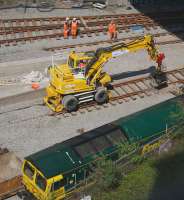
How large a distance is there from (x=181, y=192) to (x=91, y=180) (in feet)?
9.84

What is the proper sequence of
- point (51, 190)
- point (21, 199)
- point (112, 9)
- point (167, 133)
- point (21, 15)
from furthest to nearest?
point (112, 9)
point (21, 15)
point (167, 133)
point (21, 199)
point (51, 190)

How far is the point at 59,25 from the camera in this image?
30.0 meters

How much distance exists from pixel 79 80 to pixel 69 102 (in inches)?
42.8

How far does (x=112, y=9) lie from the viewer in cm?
3422

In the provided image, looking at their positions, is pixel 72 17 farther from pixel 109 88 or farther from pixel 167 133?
pixel 167 133

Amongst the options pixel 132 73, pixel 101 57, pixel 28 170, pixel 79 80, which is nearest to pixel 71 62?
pixel 79 80

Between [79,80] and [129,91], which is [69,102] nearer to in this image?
[79,80]

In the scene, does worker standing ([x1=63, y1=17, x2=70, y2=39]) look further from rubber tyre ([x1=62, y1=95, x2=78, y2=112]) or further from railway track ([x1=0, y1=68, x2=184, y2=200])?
rubber tyre ([x1=62, y1=95, x2=78, y2=112])

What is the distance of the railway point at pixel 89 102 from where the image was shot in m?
15.9

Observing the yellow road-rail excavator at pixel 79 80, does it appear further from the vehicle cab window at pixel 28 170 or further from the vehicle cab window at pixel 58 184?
the vehicle cab window at pixel 58 184

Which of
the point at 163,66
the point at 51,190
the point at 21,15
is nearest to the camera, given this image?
the point at 51,190

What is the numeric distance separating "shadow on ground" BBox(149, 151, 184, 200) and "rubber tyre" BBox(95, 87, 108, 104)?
5369 mm

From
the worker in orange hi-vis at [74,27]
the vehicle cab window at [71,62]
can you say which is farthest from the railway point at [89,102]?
the vehicle cab window at [71,62]

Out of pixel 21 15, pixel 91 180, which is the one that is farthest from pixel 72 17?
pixel 91 180
